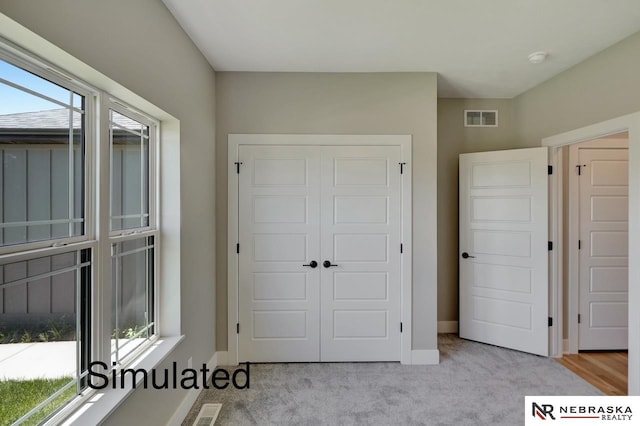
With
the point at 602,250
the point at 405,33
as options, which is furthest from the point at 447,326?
the point at 405,33

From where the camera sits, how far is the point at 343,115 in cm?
279

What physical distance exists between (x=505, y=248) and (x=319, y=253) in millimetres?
1906

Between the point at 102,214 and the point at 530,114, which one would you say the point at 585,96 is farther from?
the point at 102,214

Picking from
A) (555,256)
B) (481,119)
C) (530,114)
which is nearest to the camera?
(555,256)

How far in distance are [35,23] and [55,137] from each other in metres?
0.45

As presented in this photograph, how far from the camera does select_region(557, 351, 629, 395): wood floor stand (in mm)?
2432

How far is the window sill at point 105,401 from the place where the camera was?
127 cm

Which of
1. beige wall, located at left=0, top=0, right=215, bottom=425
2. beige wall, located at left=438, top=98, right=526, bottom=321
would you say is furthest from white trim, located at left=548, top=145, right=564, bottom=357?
beige wall, located at left=0, top=0, right=215, bottom=425

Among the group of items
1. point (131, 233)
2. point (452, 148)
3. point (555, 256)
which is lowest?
point (555, 256)

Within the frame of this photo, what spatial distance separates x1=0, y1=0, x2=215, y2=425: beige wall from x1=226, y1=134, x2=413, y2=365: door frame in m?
0.17

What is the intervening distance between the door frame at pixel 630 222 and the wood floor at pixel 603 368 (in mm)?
169

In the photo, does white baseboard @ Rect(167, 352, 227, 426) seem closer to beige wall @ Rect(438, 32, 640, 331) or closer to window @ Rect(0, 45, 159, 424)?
window @ Rect(0, 45, 159, 424)

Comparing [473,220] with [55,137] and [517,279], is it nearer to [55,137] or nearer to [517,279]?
[517,279]

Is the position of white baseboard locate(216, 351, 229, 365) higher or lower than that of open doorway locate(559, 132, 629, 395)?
lower
